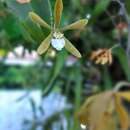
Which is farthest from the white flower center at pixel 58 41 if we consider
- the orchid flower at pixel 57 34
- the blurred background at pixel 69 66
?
the blurred background at pixel 69 66

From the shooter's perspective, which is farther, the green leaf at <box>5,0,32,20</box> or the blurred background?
the blurred background

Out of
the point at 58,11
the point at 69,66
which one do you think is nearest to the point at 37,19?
the point at 58,11

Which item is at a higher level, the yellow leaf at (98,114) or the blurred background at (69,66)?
the blurred background at (69,66)

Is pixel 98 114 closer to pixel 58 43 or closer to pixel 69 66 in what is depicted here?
pixel 58 43

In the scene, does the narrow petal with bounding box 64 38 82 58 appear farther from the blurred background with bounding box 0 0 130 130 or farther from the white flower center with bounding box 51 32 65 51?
the blurred background with bounding box 0 0 130 130

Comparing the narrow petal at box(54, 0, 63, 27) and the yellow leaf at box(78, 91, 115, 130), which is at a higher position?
the narrow petal at box(54, 0, 63, 27)

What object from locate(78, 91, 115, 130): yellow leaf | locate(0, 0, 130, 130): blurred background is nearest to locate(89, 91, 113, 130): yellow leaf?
locate(78, 91, 115, 130): yellow leaf

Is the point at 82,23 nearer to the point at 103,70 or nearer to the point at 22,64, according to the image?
the point at 103,70

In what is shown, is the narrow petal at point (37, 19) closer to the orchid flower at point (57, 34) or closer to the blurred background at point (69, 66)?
the orchid flower at point (57, 34)
